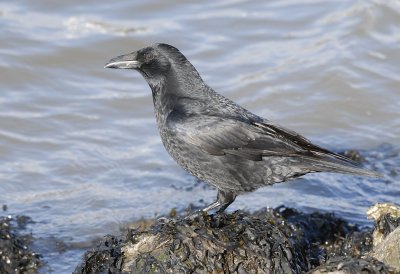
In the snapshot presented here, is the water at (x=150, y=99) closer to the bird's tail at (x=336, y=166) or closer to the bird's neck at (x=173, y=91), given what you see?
the bird's neck at (x=173, y=91)

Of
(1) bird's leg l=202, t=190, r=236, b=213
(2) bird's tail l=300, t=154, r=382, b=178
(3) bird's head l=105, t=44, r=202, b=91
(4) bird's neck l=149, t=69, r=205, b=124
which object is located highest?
(3) bird's head l=105, t=44, r=202, b=91

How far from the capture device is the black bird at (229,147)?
6656 mm

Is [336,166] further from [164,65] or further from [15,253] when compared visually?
[15,253]

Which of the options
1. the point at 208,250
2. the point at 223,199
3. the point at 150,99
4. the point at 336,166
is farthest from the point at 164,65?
the point at 150,99

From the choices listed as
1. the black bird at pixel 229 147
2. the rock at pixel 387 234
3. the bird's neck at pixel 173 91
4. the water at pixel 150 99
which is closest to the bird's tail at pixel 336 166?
the black bird at pixel 229 147

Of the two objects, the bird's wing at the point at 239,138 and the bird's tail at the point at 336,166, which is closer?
the bird's tail at the point at 336,166

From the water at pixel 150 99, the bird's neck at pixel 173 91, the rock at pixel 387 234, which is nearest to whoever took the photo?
the rock at pixel 387 234

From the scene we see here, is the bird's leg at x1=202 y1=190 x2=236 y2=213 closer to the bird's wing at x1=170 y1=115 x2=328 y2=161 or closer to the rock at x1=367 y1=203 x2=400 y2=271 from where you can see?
the bird's wing at x1=170 y1=115 x2=328 y2=161

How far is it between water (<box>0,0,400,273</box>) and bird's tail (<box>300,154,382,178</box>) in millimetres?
2123

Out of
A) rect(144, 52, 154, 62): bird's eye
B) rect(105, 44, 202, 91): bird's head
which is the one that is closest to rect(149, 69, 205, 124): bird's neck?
rect(105, 44, 202, 91): bird's head

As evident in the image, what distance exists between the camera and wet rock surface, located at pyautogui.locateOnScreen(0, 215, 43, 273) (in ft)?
24.4

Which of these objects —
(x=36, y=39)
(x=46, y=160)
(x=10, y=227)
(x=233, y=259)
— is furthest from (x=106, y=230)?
(x=36, y=39)

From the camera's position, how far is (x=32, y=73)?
12758 mm

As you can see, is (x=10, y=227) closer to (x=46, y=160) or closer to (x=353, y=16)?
(x=46, y=160)
